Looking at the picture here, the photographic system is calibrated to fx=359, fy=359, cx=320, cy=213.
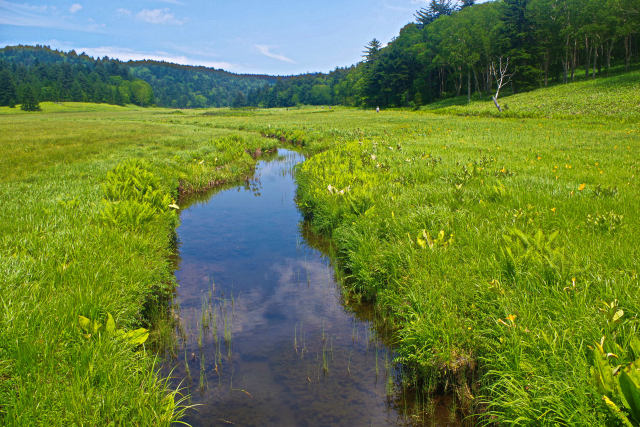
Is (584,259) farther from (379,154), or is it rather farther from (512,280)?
(379,154)

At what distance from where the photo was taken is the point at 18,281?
3.79 meters

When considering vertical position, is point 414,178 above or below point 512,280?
above

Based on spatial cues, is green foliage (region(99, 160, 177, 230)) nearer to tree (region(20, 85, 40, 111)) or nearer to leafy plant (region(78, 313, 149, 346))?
leafy plant (region(78, 313, 149, 346))

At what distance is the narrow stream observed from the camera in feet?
11.2

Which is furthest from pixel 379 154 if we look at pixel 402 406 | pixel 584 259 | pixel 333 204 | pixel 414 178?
pixel 402 406

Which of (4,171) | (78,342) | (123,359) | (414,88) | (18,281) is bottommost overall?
(123,359)

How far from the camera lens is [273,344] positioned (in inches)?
173

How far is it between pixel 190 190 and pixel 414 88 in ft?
254

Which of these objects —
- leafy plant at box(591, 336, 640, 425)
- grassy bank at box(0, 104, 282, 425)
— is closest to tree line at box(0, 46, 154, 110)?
grassy bank at box(0, 104, 282, 425)

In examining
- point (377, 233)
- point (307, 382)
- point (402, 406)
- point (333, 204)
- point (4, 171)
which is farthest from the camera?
point (4, 171)

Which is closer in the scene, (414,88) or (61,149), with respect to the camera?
(61,149)

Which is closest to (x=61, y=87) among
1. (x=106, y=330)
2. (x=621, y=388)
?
(x=106, y=330)

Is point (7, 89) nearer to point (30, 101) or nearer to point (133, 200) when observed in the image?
point (30, 101)

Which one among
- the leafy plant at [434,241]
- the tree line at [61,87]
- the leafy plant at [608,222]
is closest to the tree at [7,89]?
the tree line at [61,87]
